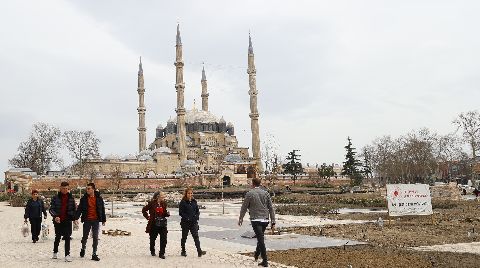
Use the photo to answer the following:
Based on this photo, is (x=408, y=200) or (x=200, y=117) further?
(x=200, y=117)

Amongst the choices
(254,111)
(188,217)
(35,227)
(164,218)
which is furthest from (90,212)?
(254,111)

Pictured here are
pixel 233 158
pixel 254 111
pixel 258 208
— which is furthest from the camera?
pixel 233 158

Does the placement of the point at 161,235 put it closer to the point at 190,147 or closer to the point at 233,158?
the point at 233,158

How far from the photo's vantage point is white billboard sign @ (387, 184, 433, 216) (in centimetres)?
2102

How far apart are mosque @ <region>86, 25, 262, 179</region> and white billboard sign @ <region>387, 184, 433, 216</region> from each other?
5442 centimetres

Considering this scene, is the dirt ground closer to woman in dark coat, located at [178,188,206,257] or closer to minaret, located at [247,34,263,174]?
woman in dark coat, located at [178,188,206,257]

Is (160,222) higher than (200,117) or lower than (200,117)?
lower

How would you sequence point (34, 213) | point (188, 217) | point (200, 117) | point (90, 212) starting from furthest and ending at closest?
1. point (200, 117)
2. point (34, 213)
3. point (188, 217)
4. point (90, 212)

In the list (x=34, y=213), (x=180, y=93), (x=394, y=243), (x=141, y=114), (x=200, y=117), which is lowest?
(x=394, y=243)

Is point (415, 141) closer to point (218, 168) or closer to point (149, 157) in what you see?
point (218, 168)

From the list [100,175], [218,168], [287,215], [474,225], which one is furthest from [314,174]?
[474,225]

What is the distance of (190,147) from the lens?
3917 inches

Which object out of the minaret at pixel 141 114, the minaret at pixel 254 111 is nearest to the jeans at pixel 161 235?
the minaret at pixel 254 111

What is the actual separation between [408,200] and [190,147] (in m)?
79.8
